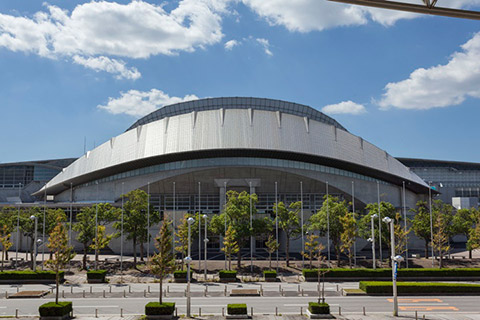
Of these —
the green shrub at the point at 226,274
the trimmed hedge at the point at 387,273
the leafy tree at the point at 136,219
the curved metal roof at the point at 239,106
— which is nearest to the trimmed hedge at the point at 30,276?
the leafy tree at the point at 136,219

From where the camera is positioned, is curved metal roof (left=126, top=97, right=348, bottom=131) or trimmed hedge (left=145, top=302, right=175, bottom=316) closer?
trimmed hedge (left=145, top=302, right=175, bottom=316)

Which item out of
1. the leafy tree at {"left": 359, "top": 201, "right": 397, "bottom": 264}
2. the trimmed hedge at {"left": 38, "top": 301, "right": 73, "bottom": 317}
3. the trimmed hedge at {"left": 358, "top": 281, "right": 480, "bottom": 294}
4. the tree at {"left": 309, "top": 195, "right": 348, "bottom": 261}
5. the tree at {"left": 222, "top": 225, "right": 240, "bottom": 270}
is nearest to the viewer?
the trimmed hedge at {"left": 38, "top": 301, "right": 73, "bottom": 317}

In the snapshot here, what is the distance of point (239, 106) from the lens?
92.3 m

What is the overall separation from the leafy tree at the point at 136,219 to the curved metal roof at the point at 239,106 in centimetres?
4210

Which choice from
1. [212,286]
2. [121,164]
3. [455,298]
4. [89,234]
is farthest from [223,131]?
[455,298]

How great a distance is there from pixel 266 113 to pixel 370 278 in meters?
35.3

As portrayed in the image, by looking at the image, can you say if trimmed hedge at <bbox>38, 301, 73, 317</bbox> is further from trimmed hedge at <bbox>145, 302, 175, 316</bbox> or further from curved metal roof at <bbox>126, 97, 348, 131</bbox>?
curved metal roof at <bbox>126, 97, 348, 131</bbox>

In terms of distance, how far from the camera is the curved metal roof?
9212cm

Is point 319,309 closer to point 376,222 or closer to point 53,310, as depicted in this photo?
point 53,310

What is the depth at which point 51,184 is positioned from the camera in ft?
260

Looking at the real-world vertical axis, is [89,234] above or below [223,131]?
below

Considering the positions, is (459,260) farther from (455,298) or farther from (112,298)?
(112,298)

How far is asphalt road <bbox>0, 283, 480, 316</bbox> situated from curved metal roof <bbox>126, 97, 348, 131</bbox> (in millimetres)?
57111

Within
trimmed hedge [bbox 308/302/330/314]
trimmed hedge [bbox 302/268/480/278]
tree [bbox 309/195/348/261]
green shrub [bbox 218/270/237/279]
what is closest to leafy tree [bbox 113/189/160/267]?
green shrub [bbox 218/270/237/279]
